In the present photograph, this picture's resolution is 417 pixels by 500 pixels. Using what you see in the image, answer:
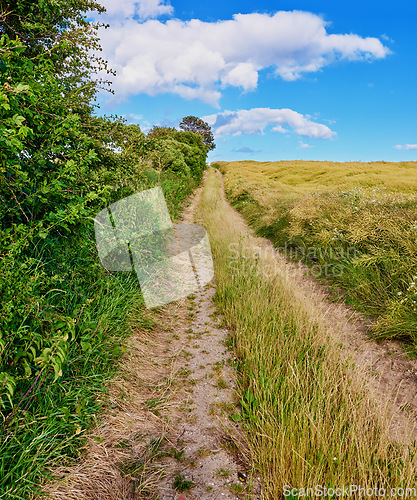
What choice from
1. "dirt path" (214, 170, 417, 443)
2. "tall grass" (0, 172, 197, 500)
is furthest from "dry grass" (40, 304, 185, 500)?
"dirt path" (214, 170, 417, 443)

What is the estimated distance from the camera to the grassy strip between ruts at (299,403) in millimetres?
2082

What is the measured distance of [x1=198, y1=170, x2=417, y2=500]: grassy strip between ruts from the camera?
82.0 inches

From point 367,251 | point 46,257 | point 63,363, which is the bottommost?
point 63,363

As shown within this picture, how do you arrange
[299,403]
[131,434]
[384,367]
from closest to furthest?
[131,434], [299,403], [384,367]

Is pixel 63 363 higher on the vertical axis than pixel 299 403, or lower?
higher

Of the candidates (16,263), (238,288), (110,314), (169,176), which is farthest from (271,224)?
(16,263)

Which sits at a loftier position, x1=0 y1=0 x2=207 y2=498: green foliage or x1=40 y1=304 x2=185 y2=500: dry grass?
x1=0 y1=0 x2=207 y2=498: green foliage

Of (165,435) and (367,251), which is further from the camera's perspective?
(367,251)

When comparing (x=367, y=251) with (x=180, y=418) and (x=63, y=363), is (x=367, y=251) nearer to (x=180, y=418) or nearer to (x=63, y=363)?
(x=180, y=418)

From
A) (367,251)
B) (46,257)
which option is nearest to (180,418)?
(46,257)

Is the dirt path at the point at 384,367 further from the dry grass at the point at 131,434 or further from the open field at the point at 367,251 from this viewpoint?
the dry grass at the point at 131,434

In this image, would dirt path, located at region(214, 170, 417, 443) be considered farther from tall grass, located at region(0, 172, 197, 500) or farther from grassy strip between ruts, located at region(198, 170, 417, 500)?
tall grass, located at region(0, 172, 197, 500)

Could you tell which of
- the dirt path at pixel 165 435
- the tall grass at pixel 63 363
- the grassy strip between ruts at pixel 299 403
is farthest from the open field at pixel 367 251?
the tall grass at pixel 63 363

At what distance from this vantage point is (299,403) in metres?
2.73
